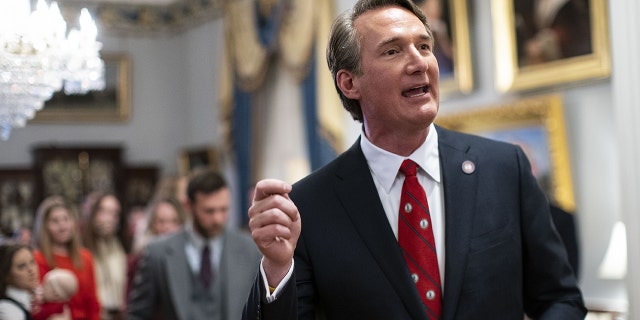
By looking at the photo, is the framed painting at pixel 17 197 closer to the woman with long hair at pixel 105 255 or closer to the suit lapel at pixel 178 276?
the woman with long hair at pixel 105 255

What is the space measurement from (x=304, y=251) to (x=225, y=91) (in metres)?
10.5

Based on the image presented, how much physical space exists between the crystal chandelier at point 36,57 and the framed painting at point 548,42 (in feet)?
12.8

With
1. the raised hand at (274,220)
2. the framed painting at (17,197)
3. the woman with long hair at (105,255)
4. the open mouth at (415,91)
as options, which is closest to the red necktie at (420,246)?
the open mouth at (415,91)

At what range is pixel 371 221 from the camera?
7.97 feet

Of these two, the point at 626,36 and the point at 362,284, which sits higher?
the point at 626,36

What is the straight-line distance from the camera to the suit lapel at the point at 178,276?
4961 mm

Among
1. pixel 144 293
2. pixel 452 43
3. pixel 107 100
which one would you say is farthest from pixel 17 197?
pixel 144 293

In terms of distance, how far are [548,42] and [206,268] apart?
4024mm

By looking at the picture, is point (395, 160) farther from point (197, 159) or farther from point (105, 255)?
point (197, 159)

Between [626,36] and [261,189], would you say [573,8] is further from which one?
[261,189]

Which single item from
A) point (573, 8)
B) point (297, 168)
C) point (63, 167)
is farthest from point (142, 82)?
point (573, 8)

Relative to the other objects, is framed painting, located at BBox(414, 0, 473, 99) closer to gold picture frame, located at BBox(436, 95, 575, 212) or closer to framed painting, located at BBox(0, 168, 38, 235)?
gold picture frame, located at BBox(436, 95, 575, 212)

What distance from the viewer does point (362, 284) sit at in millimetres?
2352

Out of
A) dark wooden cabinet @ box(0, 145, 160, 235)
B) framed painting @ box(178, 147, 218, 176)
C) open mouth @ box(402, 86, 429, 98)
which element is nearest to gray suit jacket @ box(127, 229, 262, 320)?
open mouth @ box(402, 86, 429, 98)
